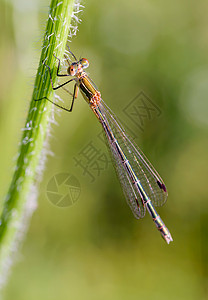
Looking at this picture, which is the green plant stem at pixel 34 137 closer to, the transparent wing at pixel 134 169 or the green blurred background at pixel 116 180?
the transparent wing at pixel 134 169

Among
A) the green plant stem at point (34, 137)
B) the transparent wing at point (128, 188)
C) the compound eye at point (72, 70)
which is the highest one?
the compound eye at point (72, 70)

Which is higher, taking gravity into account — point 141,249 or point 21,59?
point 21,59

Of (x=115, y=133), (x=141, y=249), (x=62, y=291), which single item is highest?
(x=115, y=133)

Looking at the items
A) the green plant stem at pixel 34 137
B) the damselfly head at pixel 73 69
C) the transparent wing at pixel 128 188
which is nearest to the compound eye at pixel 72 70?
the damselfly head at pixel 73 69

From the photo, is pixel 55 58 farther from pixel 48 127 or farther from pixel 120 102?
pixel 120 102

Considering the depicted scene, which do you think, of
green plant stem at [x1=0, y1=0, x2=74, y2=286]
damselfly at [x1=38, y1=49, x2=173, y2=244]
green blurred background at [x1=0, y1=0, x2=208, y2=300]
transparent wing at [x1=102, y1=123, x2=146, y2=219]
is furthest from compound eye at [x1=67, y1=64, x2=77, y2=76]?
green blurred background at [x1=0, y1=0, x2=208, y2=300]

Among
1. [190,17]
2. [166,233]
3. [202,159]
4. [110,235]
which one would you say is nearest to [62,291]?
[110,235]
